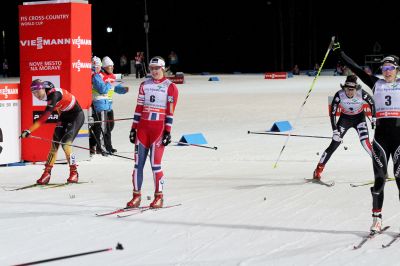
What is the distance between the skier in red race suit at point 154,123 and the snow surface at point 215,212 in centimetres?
45

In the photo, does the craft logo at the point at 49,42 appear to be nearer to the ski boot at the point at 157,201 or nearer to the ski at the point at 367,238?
the ski boot at the point at 157,201

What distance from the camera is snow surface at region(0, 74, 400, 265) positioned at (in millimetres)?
7547

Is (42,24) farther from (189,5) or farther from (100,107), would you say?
(189,5)

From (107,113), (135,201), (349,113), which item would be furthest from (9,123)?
(349,113)

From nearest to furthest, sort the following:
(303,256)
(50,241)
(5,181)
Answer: (303,256), (50,241), (5,181)

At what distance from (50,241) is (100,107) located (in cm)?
797

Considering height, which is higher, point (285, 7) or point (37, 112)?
point (285, 7)

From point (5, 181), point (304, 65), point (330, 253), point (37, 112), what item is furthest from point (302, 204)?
point (304, 65)

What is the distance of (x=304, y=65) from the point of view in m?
63.8

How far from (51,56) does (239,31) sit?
168 ft

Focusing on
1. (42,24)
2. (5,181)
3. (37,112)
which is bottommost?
(5,181)

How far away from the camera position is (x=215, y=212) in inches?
383

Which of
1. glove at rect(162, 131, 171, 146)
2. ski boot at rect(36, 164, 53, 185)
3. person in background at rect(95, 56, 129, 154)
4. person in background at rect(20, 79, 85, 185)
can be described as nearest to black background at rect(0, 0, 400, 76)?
person in background at rect(95, 56, 129, 154)

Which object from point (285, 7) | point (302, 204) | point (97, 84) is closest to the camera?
point (302, 204)
